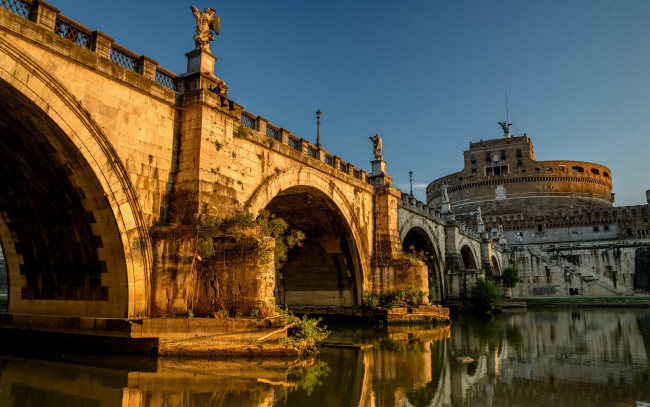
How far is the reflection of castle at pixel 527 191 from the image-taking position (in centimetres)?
6675

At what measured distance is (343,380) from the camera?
876 centimetres

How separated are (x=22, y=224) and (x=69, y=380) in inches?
232

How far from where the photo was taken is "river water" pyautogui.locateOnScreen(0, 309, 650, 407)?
711 cm

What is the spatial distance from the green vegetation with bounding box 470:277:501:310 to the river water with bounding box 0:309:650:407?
19.2 m

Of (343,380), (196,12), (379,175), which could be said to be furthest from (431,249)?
(343,380)

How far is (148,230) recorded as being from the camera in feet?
34.9

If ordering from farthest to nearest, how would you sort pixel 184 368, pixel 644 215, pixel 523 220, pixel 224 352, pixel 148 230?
1. pixel 523 220
2. pixel 644 215
3. pixel 148 230
4. pixel 224 352
5. pixel 184 368

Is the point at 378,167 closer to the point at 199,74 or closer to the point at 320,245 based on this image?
the point at 320,245

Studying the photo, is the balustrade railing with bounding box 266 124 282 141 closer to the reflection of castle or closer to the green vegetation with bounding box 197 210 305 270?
the green vegetation with bounding box 197 210 305 270

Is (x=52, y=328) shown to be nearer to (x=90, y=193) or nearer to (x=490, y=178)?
(x=90, y=193)

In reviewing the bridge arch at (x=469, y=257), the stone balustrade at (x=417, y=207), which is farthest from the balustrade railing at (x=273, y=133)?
the bridge arch at (x=469, y=257)

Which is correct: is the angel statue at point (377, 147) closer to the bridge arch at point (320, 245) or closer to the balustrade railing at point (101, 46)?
the bridge arch at point (320, 245)

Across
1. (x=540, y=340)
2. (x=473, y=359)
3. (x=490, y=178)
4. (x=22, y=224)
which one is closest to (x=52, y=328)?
(x=22, y=224)

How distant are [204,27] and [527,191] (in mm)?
74597
